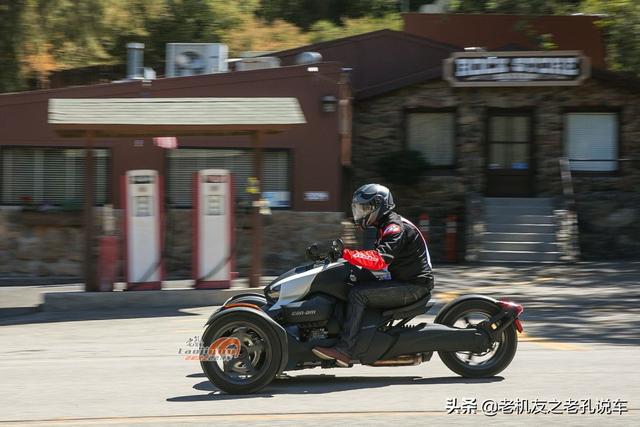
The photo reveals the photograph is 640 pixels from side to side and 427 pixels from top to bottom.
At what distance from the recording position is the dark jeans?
7652mm

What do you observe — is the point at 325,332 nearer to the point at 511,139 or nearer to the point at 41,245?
the point at 41,245

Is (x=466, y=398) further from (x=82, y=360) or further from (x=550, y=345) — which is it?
(x=82, y=360)

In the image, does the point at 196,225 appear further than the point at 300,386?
Yes

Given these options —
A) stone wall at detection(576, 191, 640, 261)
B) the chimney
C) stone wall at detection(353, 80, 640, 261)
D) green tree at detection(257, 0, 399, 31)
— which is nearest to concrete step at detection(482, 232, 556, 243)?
stone wall at detection(576, 191, 640, 261)

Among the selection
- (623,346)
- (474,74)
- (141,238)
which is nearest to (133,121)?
(141,238)

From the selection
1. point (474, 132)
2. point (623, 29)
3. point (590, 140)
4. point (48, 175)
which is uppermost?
point (623, 29)

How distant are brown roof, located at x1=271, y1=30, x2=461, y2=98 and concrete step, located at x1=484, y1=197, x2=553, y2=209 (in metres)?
4.02

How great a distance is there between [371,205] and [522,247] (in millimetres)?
13258

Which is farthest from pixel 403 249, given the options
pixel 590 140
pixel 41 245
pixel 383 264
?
pixel 590 140

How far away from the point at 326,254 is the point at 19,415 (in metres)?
2.76

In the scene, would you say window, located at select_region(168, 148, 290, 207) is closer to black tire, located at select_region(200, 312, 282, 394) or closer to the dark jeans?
the dark jeans

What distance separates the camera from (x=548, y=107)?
23.0 metres

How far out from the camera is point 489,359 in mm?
8102

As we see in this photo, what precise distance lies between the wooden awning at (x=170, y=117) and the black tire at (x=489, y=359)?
624 centimetres
